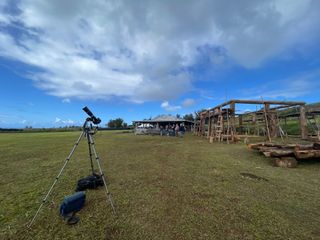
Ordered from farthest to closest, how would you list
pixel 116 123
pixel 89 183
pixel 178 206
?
pixel 116 123 → pixel 89 183 → pixel 178 206

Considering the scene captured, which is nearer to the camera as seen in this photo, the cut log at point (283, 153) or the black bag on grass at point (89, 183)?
the black bag on grass at point (89, 183)

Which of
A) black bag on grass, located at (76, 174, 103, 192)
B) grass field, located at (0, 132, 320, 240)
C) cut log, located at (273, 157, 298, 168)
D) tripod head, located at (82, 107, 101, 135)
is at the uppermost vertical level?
tripod head, located at (82, 107, 101, 135)

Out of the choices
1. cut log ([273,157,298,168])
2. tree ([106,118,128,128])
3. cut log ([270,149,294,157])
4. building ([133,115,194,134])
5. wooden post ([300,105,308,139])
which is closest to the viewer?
cut log ([273,157,298,168])

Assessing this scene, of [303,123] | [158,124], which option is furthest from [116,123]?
[303,123]

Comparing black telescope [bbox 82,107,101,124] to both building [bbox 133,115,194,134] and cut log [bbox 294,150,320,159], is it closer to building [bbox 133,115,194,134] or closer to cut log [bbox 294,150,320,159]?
cut log [bbox 294,150,320,159]

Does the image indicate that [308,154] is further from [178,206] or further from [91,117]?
[91,117]

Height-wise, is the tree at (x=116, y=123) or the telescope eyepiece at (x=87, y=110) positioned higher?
the tree at (x=116, y=123)

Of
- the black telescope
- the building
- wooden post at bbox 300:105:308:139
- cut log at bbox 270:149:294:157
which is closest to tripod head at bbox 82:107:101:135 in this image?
the black telescope

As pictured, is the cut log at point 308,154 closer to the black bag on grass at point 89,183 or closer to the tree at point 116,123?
the black bag on grass at point 89,183

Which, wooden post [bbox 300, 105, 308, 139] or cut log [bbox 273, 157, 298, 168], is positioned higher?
wooden post [bbox 300, 105, 308, 139]

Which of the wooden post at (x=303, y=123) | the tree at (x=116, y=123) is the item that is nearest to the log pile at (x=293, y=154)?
the wooden post at (x=303, y=123)

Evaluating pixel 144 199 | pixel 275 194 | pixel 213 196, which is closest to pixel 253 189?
pixel 275 194

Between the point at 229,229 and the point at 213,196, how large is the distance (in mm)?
1172

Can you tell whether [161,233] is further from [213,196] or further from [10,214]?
[10,214]
